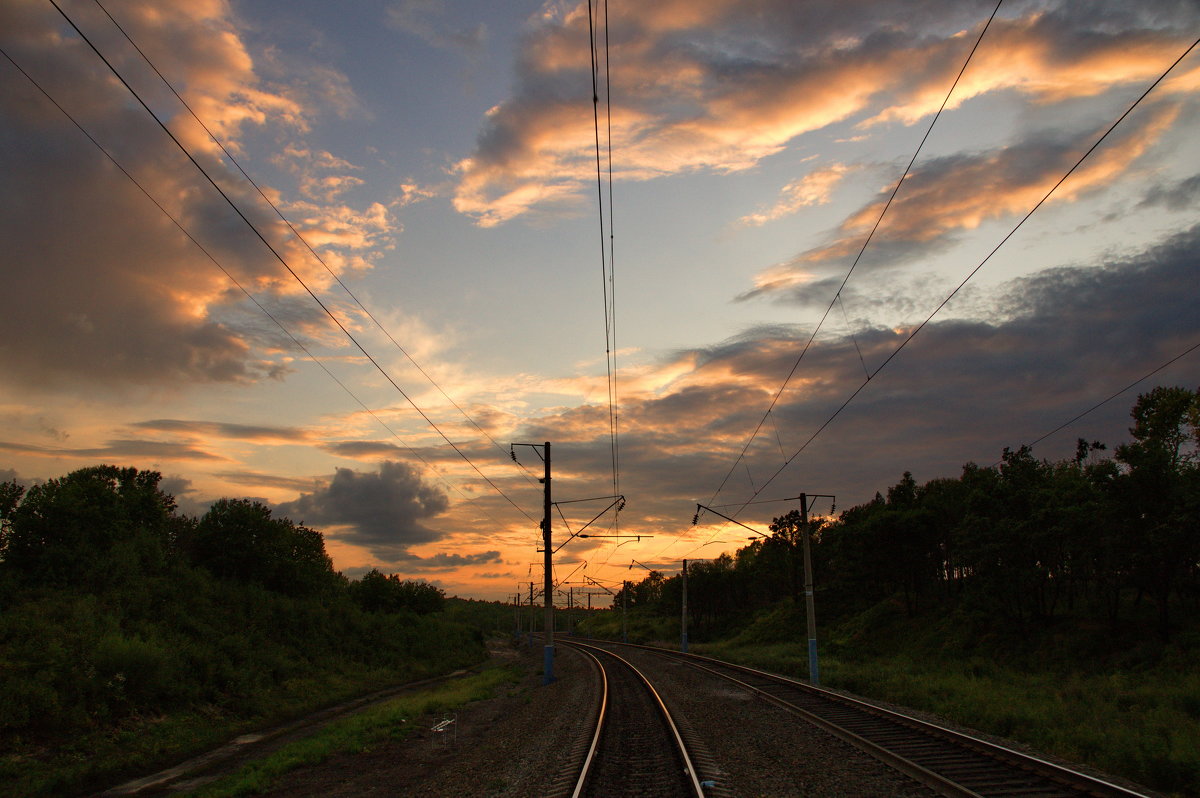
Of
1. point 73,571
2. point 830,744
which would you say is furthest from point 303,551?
point 830,744

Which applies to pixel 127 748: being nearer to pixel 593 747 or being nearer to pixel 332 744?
pixel 332 744

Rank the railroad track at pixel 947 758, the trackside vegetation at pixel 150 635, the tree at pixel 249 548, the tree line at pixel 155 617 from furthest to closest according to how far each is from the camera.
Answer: the tree at pixel 249 548
the tree line at pixel 155 617
the trackside vegetation at pixel 150 635
the railroad track at pixel 947 758

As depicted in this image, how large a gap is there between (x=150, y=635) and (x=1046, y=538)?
53254 millimetres

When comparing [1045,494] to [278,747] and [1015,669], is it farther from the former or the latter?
[278,747]

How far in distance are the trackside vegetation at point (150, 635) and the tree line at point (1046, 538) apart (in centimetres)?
2790

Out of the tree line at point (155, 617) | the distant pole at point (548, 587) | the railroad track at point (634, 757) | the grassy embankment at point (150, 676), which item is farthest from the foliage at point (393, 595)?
the railroad track at point (634, 757)

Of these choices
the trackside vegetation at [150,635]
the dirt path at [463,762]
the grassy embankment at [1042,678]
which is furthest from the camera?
the trackside vegetation at [150,635]

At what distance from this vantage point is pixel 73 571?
105 ft

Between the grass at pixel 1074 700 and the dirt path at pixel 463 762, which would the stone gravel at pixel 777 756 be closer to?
the dirt path at pixel 463 762

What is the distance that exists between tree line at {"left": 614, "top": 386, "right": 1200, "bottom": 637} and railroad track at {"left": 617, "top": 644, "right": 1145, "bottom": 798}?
14278 millimetres

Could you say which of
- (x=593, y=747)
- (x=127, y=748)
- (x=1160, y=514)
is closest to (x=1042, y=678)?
(x=1160, y=514)

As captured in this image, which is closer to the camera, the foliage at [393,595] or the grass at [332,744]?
the grass at [332,744]

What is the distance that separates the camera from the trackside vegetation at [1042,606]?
60.8 feet

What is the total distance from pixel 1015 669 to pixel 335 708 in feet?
137
